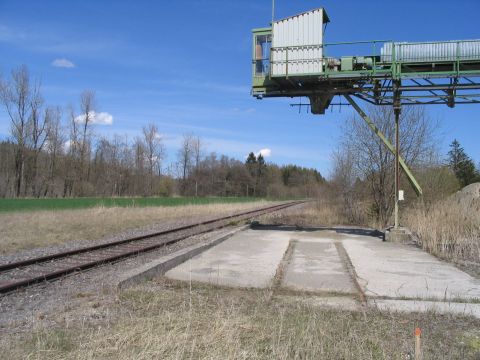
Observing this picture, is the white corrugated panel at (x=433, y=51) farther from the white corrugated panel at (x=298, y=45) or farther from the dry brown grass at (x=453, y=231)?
the dry brown grass at (x=453, y=231)

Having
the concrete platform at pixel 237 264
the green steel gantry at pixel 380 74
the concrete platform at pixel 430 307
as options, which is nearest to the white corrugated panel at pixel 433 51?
the green steel gantry at pixel 380 74

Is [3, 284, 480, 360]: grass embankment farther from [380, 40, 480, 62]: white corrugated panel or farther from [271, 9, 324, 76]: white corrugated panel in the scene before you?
[380, 40, 480, 62]: white corrugated panel

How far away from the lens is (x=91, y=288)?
325 inches

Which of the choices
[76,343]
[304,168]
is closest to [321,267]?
[76,343]

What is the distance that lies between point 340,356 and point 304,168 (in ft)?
515

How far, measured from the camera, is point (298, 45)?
16109 mm

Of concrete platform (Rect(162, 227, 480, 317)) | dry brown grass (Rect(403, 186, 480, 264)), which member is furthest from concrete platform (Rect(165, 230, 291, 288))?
dry brown grass (Rect(403, 186, 480, 264))

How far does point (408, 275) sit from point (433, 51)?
29.4 ft

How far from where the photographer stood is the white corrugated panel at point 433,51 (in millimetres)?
14773

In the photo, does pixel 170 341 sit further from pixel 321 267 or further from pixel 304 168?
pixel 304 168

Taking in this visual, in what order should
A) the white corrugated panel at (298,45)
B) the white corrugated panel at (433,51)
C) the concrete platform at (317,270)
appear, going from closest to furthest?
the concrete platform at (317,270) < the white corrugated panel at (433,51) < the white corrugated panel at (298,45)

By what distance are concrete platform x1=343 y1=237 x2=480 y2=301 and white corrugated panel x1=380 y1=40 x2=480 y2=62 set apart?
21.1ft

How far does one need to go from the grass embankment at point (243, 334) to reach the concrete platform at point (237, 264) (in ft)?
6.45

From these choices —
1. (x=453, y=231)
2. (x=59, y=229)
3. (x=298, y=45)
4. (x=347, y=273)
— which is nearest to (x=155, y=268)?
(x=347, y=273)
